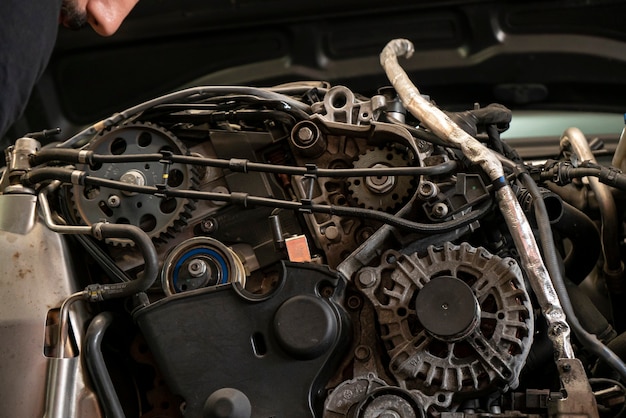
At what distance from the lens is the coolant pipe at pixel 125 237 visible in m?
1.09

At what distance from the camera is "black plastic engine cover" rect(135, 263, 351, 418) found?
1.06 metres

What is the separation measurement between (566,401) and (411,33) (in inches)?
48.7

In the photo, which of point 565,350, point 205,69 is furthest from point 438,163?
point 205,69

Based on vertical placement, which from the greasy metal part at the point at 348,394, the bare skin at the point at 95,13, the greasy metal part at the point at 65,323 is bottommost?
the greasy metal part at the point at 348,394

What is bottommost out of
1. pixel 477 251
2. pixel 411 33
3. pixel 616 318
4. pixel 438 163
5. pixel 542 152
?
pixel 616 318

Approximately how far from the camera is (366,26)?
1914 millimetres

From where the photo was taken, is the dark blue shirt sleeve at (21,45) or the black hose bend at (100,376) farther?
the black hose bend at (100,376)

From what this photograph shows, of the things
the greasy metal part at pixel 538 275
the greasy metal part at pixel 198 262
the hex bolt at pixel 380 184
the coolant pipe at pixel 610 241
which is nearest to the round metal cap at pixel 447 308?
the greasy metal part at pixel 538 275

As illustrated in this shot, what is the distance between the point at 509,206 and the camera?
1.10m

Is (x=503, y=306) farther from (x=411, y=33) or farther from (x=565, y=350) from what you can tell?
(x=411, y=33)

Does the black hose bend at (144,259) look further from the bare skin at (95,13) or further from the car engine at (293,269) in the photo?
the bare skin at (95,13)

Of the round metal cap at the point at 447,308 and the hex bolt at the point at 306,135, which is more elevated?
the hex bolt at the point at 306,135

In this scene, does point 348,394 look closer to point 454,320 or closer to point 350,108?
point 454,320

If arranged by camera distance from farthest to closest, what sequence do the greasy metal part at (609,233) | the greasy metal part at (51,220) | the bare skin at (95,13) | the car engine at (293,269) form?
the greasy metal part at (609,233) → the greasy metal part at (51,220) → the car engine at (293,269) → the bare skin at (95,13)
